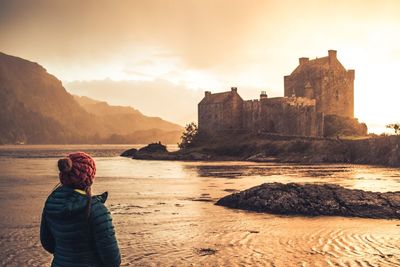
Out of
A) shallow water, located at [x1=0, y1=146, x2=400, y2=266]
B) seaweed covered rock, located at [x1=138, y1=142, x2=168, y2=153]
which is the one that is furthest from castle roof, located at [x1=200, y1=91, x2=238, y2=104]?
shallow water, located at [x1=0, y1=146, x2=400, y2=266]

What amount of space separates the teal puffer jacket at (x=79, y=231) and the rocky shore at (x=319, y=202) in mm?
15030

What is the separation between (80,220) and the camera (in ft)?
15.6

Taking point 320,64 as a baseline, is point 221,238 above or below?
below

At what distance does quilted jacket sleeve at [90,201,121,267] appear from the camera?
4.69 metres

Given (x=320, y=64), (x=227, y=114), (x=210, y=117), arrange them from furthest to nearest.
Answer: (x=210, y=117)
(x=320, y=64)
(x=227, y=114)

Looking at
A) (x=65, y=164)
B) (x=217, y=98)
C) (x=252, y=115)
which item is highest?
(x=217, y=98)

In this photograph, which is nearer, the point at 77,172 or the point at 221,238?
the point at 77,172

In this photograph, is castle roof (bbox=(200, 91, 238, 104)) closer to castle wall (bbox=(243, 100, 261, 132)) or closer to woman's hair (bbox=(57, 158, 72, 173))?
castle wall (bbox=(243, 100, 261, 132))

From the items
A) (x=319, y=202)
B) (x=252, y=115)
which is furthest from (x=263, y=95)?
(x=319, y=202)

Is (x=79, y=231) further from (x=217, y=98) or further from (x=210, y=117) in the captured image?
(x=210, y=117)

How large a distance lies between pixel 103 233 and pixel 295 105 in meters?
87.2

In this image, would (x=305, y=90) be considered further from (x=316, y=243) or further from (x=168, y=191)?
(x=316, y=243)

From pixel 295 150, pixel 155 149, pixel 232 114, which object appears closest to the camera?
pixel 295 150

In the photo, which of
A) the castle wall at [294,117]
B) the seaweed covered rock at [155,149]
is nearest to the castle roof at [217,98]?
the castle wall at [294,117]
